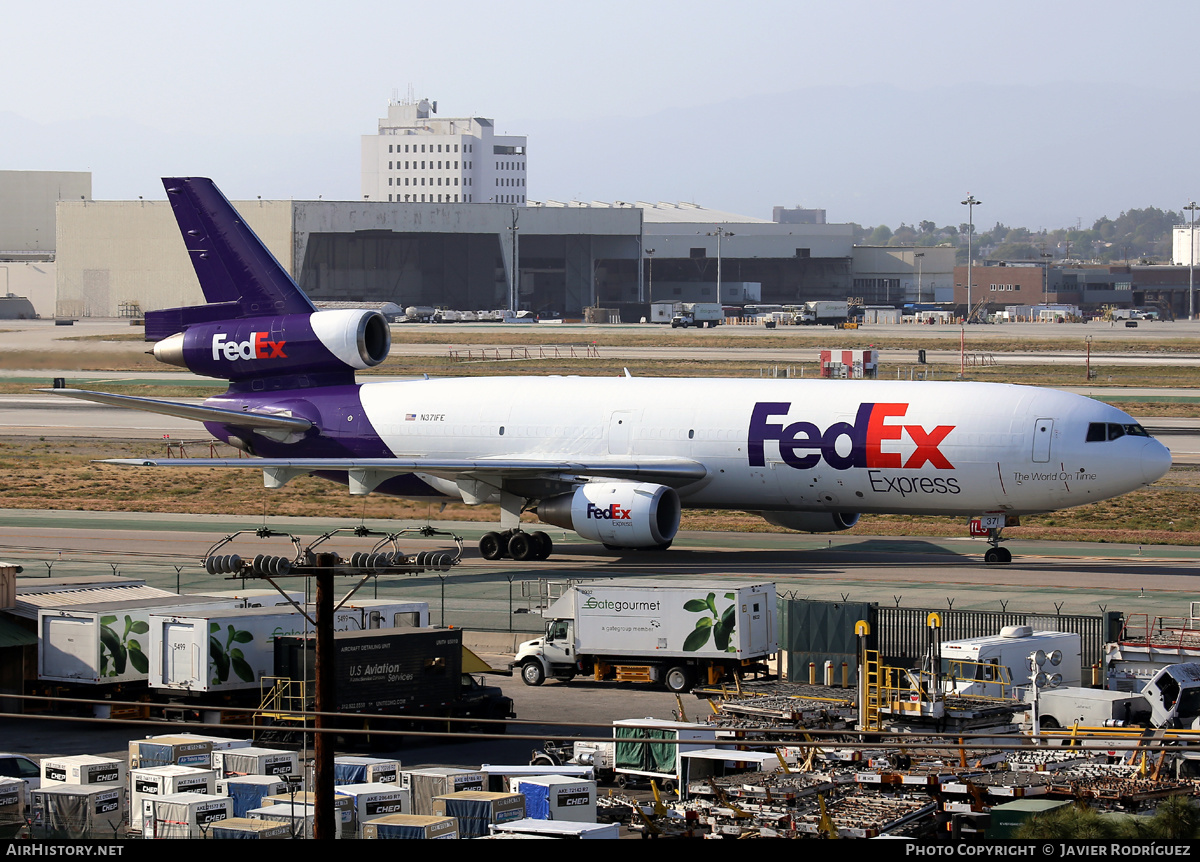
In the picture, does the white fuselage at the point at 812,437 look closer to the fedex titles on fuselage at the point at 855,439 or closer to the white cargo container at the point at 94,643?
the fedex titles on fuselage at the point at 855,439

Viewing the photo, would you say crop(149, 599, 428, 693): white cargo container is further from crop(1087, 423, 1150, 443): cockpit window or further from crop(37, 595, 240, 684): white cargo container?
crop(1087, 423, 1150, 443): cockpit window

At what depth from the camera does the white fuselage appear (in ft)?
158

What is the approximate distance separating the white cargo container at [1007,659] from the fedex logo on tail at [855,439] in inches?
464

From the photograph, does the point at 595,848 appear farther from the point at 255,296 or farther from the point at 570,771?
the point at 255,296

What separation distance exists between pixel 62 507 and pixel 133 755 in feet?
142

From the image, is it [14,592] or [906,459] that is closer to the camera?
[14,592]

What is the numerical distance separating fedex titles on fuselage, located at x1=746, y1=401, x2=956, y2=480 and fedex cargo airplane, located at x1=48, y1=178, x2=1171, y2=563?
0.05 metres

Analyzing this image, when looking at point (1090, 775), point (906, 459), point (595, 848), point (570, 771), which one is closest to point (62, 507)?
point (906, 459)

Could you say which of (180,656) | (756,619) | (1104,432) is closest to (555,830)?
(756,619)

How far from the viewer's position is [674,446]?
52781 mm

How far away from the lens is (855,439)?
163 feet

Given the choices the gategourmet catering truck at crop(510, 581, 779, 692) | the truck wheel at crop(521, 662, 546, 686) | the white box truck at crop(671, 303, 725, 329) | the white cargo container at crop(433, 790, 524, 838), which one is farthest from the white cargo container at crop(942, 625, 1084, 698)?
the white box truck at crop(671, 303, 725, 329)

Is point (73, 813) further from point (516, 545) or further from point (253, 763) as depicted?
point (516, 545)

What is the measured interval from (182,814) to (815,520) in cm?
3138
